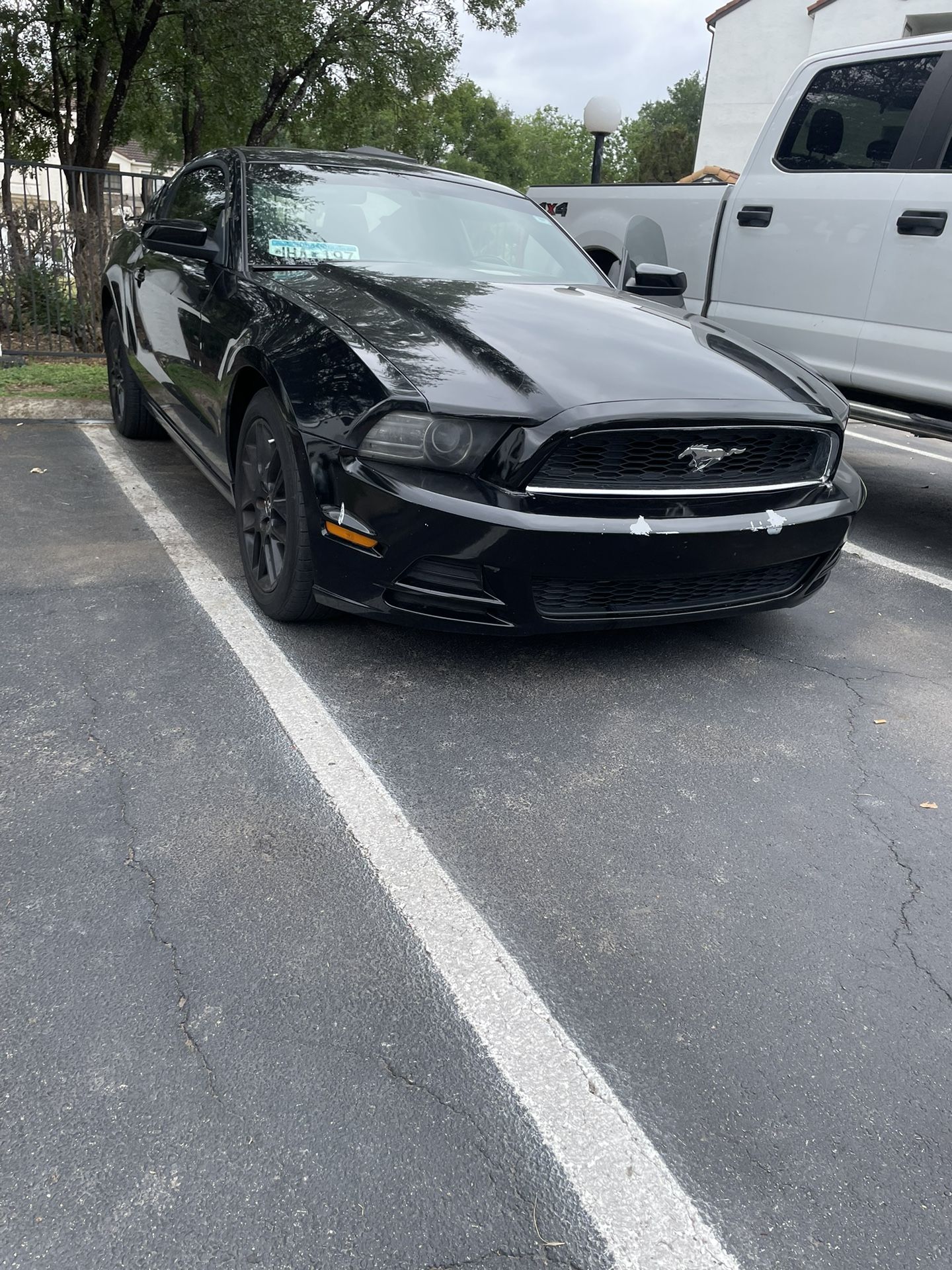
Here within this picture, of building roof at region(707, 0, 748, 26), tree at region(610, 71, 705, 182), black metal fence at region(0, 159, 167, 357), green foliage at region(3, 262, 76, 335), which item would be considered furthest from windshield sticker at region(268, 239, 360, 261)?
tree at region(610, 71, 705, 182)

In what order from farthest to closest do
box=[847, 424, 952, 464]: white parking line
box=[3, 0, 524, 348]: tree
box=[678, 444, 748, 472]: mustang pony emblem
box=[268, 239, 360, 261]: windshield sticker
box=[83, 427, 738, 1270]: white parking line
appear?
box=[3, 0, 524, 348]: tree, box=[847, 424, 952, 464]: white parking line, box=[268, 239, 360, 261]: windshield sticker, box=[678, 444, 748, 472]: mustang pony emblem, box=[83, 427, 738, 1270]: white parking line

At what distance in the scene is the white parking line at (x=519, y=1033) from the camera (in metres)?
1.63

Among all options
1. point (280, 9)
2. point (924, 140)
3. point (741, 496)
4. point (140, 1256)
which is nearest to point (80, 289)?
point (280, 9)

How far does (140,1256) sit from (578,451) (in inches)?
91.7

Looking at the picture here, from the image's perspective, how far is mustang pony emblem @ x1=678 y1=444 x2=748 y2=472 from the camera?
3.29 metres

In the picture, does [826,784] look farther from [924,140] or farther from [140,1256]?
[924,140]

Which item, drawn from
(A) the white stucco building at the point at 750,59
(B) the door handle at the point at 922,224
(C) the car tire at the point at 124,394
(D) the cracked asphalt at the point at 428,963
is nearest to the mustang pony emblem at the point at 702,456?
(D) the cracked asphalt at the point at 428,963

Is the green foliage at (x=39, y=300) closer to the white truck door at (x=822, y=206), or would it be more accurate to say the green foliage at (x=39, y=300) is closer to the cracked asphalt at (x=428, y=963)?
the white truck door at (x=822, y=206)

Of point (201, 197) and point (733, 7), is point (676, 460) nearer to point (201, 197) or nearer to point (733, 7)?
point (201, 197)

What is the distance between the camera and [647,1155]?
1759mm

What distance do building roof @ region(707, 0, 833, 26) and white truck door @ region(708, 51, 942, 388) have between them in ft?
83.6

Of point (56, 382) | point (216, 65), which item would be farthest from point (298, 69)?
point (56, 382)

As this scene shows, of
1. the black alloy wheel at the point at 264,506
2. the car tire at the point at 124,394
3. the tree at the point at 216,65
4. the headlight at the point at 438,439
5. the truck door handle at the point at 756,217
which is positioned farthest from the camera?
the tree at the point at 216,65

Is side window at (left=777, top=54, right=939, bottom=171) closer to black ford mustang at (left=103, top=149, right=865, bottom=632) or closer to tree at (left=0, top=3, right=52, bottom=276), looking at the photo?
black ford mustang at (left=103, top=149, right=865, bottom=632)
